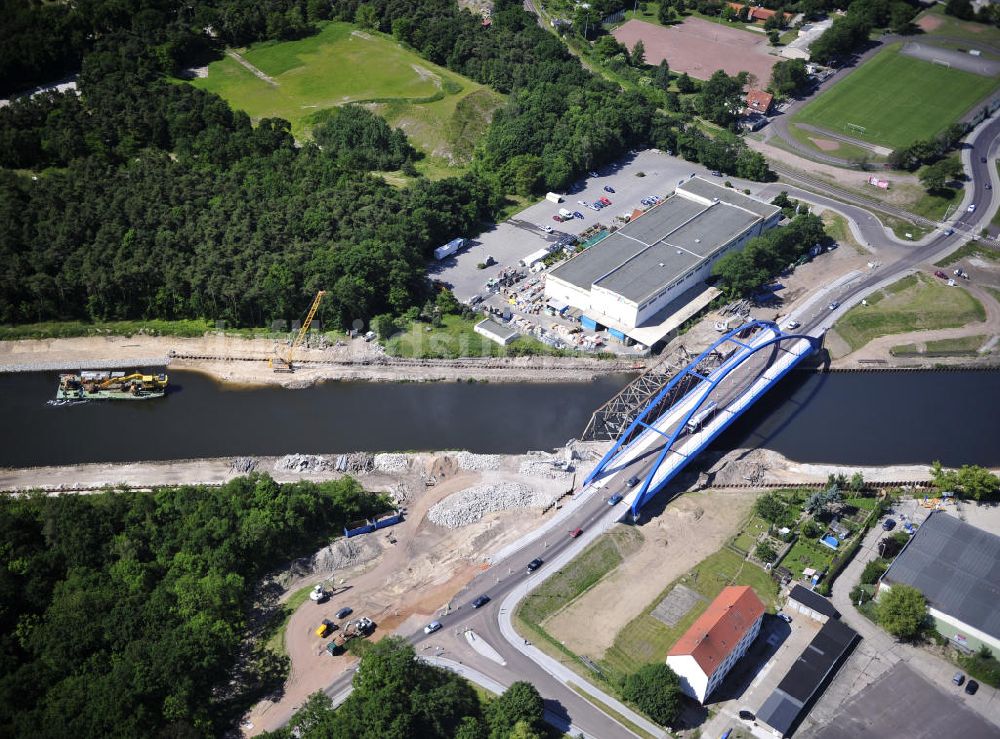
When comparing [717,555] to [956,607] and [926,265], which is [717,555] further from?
[926,265]

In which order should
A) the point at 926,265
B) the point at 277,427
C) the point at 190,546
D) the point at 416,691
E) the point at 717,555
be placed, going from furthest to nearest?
the point at 926,265 → the point at 277,427 → the point at 717,555 → the point at 190,546 → the point at 416,691

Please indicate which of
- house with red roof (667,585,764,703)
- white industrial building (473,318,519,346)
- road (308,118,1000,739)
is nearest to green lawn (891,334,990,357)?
road (308,118,1000,739)

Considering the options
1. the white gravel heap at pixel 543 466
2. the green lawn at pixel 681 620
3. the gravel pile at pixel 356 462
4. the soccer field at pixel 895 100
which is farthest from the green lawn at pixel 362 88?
the green lawn at pixel 681 620

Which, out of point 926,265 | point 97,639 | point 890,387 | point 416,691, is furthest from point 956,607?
point 97,639

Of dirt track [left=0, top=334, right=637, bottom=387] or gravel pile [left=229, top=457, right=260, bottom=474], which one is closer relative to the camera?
gravel pile [left=229, top=457, right=260, bottom=474]

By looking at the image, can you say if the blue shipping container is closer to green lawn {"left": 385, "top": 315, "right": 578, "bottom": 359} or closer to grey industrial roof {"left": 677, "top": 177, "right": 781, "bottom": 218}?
green lawn {"left": 385, "top": 315, "right": 578, "bottom": 359}

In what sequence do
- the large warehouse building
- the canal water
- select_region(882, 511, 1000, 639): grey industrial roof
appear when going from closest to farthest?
select_region(882, 511, 1000, 639): grey industrial roof → the canal water → the large warehouse building

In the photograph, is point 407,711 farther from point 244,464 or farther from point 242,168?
point 242,168
